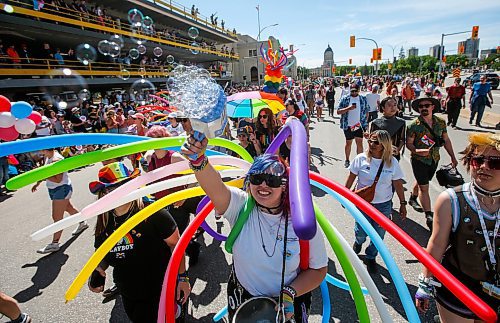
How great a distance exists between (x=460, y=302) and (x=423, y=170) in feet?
9.59

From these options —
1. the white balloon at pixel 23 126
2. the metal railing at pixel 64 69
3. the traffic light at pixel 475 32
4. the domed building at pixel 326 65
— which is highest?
the domed building at pixel 326 65

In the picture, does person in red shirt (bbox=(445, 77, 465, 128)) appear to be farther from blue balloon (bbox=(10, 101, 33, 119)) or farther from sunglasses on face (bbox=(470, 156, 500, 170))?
blue balloon (bbox=(10, 101, 33, 119))

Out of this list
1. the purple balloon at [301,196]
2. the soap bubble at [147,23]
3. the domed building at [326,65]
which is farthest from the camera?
the domed building at [326,65]

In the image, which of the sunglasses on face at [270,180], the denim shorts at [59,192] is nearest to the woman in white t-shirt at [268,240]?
the sunglasses on face at [270,180]

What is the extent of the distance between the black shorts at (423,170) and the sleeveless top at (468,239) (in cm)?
266

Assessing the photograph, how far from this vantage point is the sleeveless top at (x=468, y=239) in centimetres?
181

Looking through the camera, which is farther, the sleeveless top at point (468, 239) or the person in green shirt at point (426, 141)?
the person in green shirt at point (426, 141)

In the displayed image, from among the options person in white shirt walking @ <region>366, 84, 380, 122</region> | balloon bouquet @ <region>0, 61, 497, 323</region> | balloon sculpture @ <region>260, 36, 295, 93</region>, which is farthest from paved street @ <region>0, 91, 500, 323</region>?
person in white shirt walking @ <region>366, 84, 380, 122</region>

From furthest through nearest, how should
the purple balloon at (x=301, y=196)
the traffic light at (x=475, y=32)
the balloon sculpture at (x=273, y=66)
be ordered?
the traffic light at (x=475, y=32), the balloon sculpture at (x=273, y=66), the purple balloon at (x=301, y=196)

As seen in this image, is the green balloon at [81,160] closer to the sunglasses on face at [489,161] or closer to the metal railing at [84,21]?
the sunglasses on face at [489,161]

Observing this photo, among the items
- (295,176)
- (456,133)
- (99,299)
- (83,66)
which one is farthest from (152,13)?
(295,176)

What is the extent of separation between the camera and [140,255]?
2.25 metres

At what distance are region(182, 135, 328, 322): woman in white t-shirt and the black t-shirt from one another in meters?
0.80

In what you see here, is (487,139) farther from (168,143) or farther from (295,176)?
(168,143)
